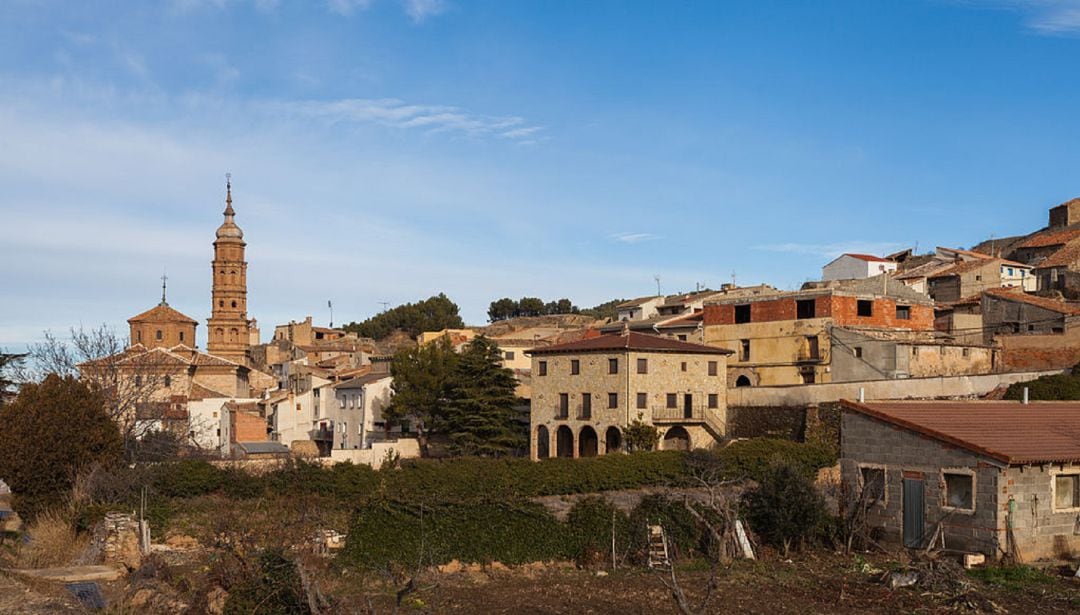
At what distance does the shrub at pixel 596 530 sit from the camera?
82.7 ft

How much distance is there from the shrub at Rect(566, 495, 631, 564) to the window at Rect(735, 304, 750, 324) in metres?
29.4

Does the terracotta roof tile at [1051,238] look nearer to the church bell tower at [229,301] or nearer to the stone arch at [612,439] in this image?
the stone arch at [612,439]

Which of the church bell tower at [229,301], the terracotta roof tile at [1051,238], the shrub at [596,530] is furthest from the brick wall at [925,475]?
the church bell tower at [229,301]

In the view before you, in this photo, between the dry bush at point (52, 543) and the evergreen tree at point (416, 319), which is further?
the evergreen tree at point (416, 319)

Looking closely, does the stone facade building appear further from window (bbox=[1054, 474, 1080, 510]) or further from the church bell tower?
the church bell tower

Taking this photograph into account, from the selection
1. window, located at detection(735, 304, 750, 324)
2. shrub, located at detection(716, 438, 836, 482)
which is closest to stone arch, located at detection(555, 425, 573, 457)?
window, located at detection(735, 304, 750, 324)

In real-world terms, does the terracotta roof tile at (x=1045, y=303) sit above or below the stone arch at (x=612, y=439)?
above

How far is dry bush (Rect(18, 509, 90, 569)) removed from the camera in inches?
1027

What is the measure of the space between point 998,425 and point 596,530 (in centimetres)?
956

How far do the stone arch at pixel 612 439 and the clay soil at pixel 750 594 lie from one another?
2340 centimetres

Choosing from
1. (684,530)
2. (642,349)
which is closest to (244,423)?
(642,349)

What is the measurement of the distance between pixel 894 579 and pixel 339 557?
41.9 ft

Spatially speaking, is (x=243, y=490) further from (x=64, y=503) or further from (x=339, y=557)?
(x=339, y=557)

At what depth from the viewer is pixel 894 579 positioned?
1972 centimetres
